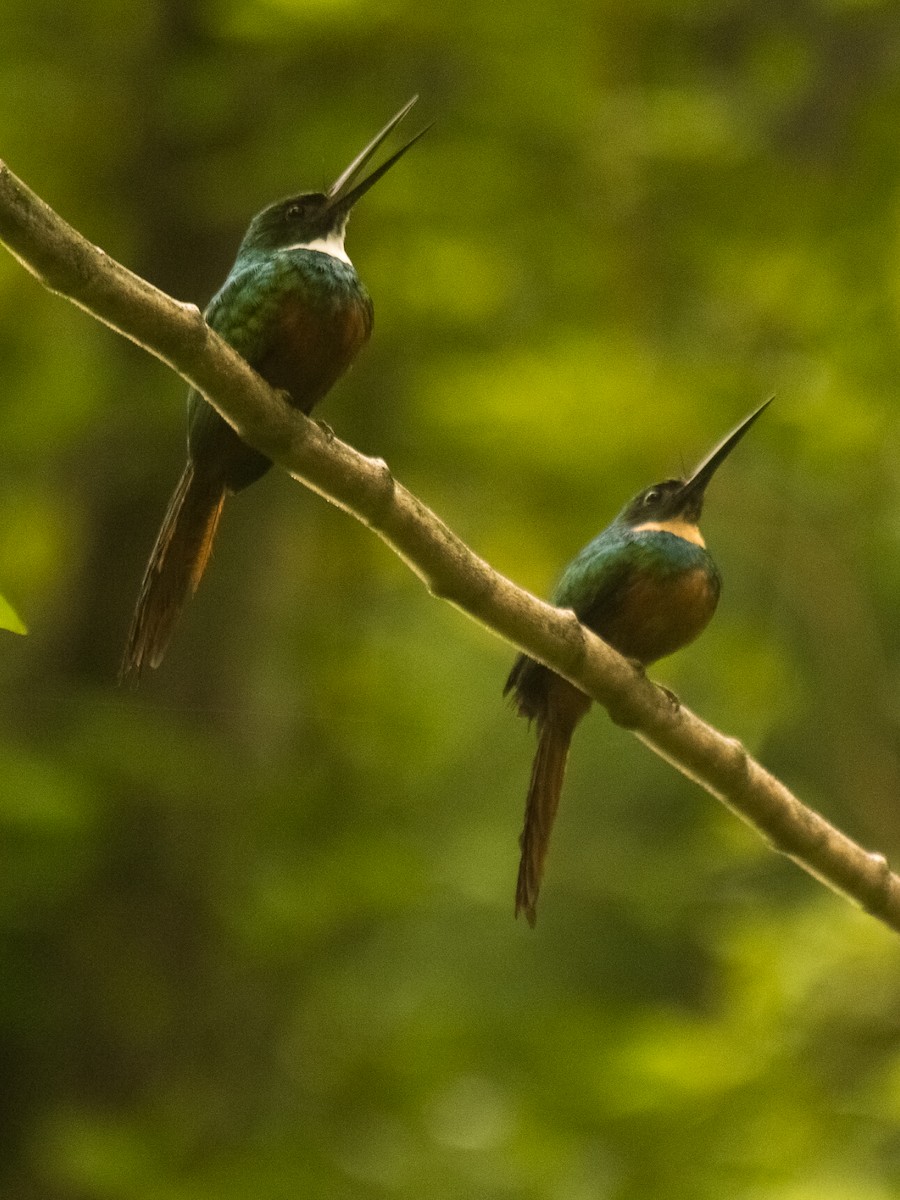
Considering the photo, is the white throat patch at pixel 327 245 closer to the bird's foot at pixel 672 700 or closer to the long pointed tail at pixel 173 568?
the long pointed tail at pixel 173 568

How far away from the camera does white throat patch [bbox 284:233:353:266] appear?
1795 mm

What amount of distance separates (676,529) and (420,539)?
916 mm

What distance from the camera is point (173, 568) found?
1.36m

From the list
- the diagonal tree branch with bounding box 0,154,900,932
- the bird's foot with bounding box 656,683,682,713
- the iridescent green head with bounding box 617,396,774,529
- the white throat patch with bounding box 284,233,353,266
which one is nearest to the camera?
the diagonal tree branch with bounding box 0,154,900,932

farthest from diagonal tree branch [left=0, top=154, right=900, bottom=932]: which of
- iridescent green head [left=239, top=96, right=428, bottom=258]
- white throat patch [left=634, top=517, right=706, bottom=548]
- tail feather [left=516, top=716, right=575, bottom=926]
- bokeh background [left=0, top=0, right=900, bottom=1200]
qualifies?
bokeh background [left=0, top=0, right=900, bottom=1200]

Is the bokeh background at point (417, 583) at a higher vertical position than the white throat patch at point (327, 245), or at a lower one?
higher

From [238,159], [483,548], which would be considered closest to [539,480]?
[483,548]

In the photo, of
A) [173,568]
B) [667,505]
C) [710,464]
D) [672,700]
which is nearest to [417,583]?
[667,505]

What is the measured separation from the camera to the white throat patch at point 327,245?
1795mm

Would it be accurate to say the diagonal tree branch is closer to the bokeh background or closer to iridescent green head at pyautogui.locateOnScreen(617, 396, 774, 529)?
iridescent green head at pyautogui.locateOnScreen(617, 396, 774, 529)

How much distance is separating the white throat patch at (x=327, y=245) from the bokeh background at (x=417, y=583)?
1.34m

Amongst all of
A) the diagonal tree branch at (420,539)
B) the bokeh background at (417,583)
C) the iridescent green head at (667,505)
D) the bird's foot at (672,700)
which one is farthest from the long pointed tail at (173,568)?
the bokeh background at (417,583)

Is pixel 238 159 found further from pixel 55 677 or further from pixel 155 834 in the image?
pixel 155 834

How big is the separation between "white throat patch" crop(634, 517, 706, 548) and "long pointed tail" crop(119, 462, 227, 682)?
96 cm
